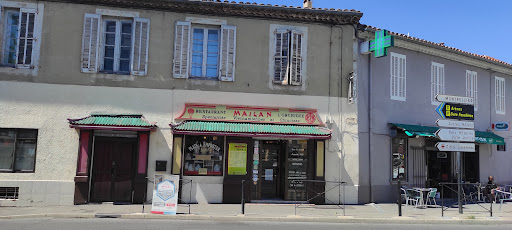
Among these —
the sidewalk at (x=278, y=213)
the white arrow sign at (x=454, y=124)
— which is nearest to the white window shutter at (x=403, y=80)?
the white arrow sign at (x=454, y=124)

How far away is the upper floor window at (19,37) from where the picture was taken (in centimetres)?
1195

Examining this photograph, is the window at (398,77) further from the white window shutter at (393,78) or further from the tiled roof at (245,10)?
the tiled roof at (245,10)

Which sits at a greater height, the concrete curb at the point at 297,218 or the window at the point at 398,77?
the window at the point at 398,77

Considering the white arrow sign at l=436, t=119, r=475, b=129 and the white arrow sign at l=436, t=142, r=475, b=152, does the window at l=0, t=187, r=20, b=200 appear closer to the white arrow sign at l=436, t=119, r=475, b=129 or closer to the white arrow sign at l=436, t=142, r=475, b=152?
the white arrow sign at l=436, t=142, r=475, b=152

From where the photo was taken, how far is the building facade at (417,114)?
13641 mm

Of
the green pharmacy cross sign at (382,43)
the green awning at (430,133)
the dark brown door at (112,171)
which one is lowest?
the dark brown door at (112,171)

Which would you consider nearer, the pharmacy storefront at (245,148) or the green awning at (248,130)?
the green awning at (248,130)

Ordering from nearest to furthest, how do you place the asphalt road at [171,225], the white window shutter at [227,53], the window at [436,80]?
the asphalt road at [171,225] < the white window shutter at [227,53] < the window at [436,80]

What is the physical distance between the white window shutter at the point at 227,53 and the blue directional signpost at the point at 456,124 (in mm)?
6389

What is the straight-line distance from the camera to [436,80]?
15.3 metres

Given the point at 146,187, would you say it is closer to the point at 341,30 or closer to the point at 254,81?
the point at 254,81

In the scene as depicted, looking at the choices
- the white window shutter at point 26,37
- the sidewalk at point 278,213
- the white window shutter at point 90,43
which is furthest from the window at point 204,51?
the white window shutter at point 26,37

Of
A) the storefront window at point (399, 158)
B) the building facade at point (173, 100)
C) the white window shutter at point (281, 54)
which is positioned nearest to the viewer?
the building facade at point (173, 100)

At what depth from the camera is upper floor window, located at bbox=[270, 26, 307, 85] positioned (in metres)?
13.1
